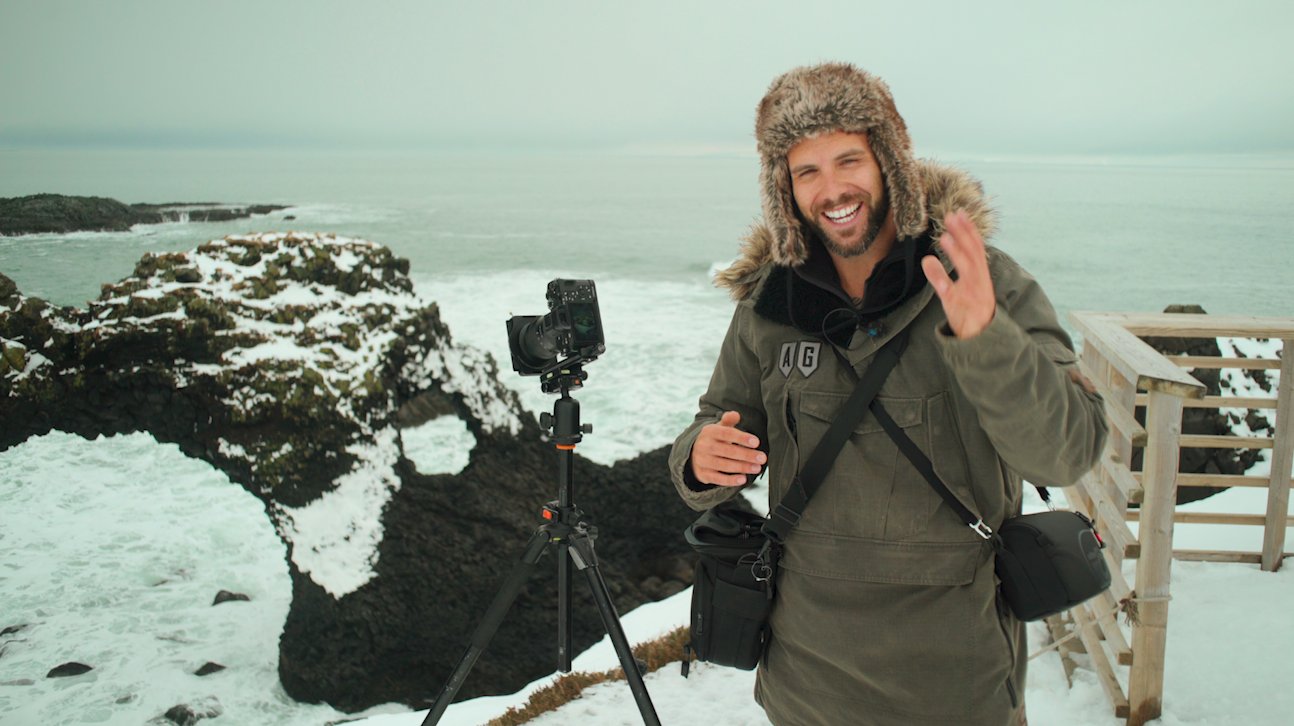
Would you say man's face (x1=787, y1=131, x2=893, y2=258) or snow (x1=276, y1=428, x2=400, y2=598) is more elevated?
man's face (x1=787, y1=131, x2=893, y2=258)

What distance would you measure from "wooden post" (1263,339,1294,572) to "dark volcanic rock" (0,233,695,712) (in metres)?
3.92

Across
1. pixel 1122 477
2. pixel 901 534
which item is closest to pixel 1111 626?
pixel 1122 477

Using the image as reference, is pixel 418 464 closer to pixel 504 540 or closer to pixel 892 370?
pixel 504 540

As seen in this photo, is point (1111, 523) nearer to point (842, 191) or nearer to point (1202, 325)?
point (1202, 325)

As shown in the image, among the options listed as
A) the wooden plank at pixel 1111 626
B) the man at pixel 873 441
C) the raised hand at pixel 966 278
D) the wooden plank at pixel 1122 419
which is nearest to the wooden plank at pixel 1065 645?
the wooden plank at pixel 1111 626

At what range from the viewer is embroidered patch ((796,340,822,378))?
47.7 inches

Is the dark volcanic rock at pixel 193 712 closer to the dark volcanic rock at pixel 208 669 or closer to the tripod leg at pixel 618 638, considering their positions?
the dark volcanic rock at pixel 208 669

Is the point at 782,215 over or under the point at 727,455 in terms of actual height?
over

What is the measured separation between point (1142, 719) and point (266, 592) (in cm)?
565

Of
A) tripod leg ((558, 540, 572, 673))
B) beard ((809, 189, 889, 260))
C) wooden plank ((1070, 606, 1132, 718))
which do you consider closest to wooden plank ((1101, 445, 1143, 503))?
wooden plank ((1070, 606, 1132, 718))

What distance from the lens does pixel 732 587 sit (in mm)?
1292

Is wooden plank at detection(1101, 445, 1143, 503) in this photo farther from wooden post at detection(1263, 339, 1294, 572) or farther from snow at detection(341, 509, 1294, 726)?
wooden post at detection(1263, 339, 1294, 572)

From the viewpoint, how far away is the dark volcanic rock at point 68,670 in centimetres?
413

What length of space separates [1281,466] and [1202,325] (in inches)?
35.7
